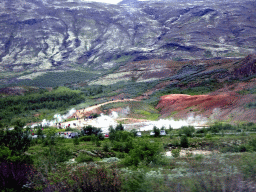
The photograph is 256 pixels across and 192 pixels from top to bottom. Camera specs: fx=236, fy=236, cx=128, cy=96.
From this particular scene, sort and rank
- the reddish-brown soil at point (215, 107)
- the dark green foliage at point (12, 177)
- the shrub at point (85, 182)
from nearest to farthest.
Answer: the shrub at point (85, 182)
the dark green foliage at point (12, 177)
the reddish-brown soil at point (215, 107)

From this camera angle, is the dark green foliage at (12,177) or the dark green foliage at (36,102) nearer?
the dark green foliage at (12,177)

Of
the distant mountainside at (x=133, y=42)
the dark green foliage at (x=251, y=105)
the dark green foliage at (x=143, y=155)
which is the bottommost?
the dark green foliage at (x=143, y=155)

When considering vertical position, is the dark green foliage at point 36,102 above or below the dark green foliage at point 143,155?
above

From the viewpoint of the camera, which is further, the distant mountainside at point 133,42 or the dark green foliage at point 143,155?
the distant mountainside at point 133,42

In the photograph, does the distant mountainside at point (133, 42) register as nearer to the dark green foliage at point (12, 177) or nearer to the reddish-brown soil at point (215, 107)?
the reddish-brown soil at point (215, 107)

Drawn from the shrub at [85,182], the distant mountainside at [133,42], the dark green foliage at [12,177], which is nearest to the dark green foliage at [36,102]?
the dark green foliage at [12,177]

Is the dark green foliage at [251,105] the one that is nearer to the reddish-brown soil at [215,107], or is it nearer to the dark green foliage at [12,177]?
the reddish-brown soil at [215,107]

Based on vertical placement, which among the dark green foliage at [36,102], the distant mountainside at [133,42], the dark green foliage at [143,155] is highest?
the distant mountainside at [133,42]

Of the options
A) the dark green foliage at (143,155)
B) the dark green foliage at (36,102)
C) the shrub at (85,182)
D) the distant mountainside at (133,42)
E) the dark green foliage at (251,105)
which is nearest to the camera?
the shrub at (85,182)

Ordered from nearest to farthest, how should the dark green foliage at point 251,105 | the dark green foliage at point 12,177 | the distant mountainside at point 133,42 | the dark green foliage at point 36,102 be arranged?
the dark green foliage at point 12,177, the dark green foliage at point 251,105, the dark green foliage at point 36,102, the distant mountainside at point 133,42

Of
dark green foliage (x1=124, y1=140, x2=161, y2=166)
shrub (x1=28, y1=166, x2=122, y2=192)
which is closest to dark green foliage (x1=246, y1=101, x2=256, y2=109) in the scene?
dark green foliage (x1=124, y1=140, x2=161, y2=166)

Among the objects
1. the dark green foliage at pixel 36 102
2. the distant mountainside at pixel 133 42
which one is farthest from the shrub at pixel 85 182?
the distant mountainside at pixel 133 42

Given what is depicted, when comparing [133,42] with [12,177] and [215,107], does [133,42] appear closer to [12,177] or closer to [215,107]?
[215,107]
